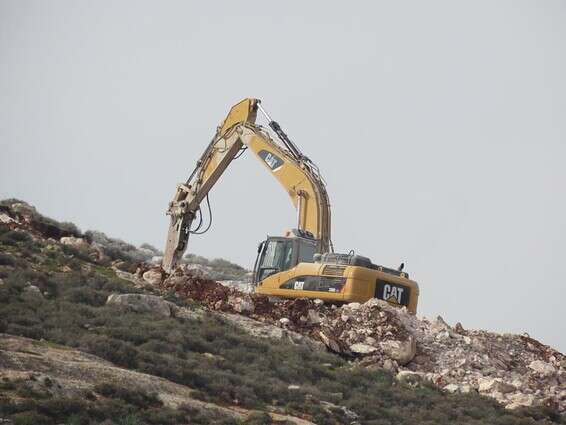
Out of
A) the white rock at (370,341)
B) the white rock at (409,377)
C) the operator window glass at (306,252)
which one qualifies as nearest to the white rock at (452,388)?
the white rock at (409,377)

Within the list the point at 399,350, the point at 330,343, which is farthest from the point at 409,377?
the point at 330,343

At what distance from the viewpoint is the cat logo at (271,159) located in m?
32.4

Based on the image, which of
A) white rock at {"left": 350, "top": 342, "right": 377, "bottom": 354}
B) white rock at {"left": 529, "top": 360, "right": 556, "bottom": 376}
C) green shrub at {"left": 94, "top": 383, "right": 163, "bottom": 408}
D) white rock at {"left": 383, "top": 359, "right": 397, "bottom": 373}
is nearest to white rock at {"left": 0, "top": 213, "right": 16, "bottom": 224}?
white rock at {"left": 350, "top": 342, "right": 377, "bottom": 354}

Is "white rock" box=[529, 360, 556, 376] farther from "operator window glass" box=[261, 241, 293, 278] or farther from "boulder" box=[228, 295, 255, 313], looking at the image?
"boulder" box=[228, 295, 255, 313]

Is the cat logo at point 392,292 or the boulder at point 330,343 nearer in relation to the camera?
the boulder at point 330,343

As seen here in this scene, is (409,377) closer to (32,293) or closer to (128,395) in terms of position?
(32,293)

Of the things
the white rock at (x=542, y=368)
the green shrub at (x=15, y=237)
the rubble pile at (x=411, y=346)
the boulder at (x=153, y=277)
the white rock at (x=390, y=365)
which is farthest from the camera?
the boulder at (x=153, y=277)

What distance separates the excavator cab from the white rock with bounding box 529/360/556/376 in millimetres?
6744

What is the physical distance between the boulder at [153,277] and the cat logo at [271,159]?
4794 mm

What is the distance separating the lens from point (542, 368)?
92.2ft

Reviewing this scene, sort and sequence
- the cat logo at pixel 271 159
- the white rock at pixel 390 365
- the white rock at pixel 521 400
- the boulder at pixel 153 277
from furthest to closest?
the cat logo at pixel 271 159 → the boulder at pixel 153 277 → the white rock at pixel 390 365 → the white rock at pixel 521 400

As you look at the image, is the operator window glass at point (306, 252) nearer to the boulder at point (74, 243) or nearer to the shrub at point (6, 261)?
the boulder at point (74, 243)

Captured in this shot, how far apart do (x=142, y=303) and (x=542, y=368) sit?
1095 centimetres

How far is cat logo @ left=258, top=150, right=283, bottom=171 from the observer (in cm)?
3241
